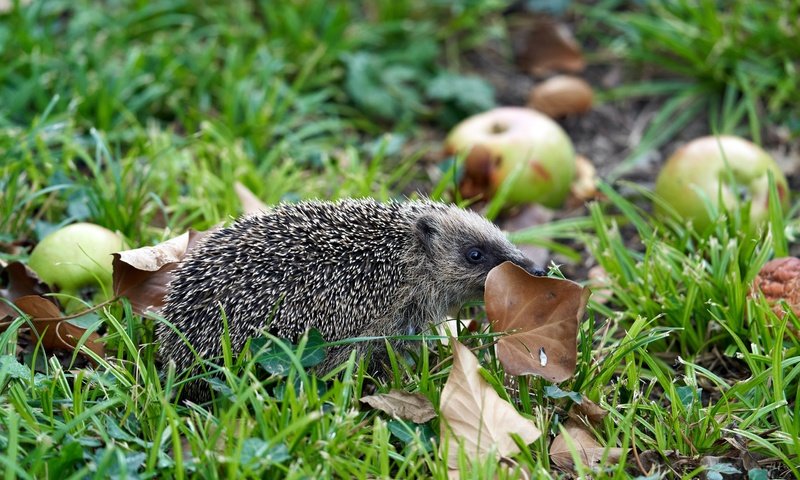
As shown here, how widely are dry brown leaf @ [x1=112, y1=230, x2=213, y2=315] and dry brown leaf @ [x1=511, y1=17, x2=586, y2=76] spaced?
581 centimetres

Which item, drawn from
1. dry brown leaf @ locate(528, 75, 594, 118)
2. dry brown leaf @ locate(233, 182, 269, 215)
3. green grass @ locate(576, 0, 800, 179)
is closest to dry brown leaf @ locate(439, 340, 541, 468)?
dry brown leaf @ locate(233, 182, 269, 215)

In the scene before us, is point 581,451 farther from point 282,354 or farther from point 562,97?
point 562,97

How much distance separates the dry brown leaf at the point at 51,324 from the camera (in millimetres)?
5109

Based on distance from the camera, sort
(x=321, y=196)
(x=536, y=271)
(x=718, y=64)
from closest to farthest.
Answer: (x=536, y=271)
(x=321, y=196)
(x=718, y=64)

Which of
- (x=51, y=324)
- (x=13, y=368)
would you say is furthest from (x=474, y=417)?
(x=51, y=324)

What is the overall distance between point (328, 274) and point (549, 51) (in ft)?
19.1

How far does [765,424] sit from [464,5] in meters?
6.47

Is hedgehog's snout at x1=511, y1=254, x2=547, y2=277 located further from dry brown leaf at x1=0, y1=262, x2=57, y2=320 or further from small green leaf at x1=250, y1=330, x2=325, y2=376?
dry brown leaf at x1=0, y1=262, x2=57, y2=320

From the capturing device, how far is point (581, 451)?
→ 4.54 m

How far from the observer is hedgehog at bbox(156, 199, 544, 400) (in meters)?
4.77

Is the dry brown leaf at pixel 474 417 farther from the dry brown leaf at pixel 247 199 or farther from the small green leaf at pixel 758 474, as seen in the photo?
the dry brown leaf at pixel 247 199

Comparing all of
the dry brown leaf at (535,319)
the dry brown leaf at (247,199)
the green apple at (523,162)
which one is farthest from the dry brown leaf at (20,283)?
the green apple at (523,162)

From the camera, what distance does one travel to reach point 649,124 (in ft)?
30.2

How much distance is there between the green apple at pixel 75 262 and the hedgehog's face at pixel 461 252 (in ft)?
6.62
